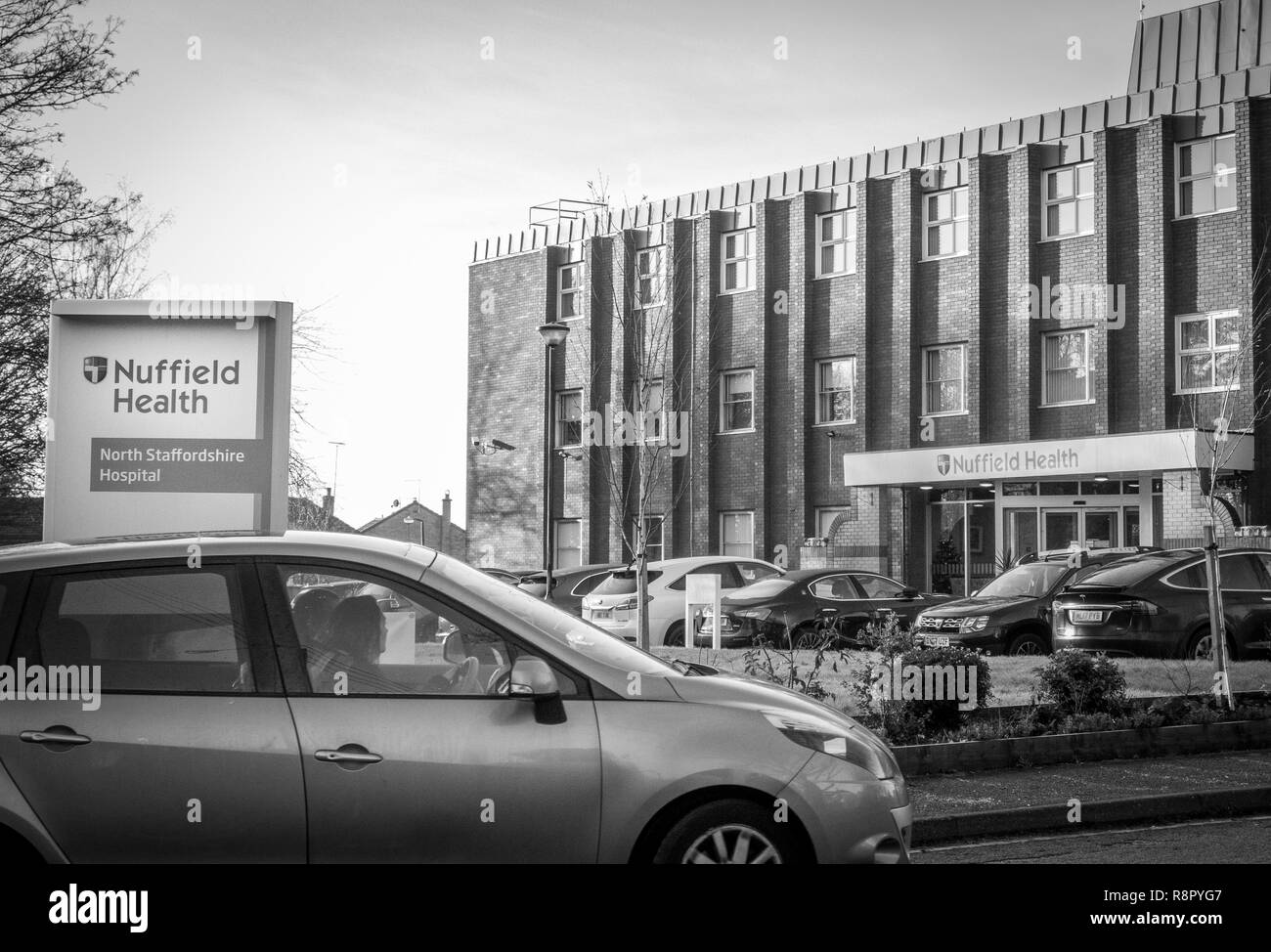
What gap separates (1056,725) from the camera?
1080 centimetres

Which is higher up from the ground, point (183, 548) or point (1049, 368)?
point (1049, 368)

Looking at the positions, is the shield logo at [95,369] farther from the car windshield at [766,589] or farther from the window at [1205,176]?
the window at [1205,176]

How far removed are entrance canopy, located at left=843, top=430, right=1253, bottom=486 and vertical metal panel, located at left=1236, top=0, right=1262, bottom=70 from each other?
32.7ft

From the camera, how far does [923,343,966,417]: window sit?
108 feet

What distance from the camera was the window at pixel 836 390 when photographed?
35.0 m

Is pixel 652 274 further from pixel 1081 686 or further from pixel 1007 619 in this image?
pixel 1081 686

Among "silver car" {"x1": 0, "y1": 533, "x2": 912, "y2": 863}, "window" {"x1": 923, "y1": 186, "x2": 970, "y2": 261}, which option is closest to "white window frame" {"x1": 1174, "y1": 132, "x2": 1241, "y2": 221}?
"window" {"x1": 923, "y1": 186, "x2": 970, "y2": 261}

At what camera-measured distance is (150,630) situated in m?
5.24

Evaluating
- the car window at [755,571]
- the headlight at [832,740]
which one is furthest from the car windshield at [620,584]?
the headlight at [832,740]

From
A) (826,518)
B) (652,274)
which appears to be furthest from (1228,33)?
(652,274)

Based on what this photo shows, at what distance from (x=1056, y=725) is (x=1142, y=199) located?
21.7 metres

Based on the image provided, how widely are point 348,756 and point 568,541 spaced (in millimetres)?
36187

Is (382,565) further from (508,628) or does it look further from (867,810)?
(867,810)
